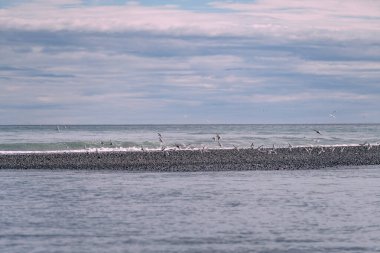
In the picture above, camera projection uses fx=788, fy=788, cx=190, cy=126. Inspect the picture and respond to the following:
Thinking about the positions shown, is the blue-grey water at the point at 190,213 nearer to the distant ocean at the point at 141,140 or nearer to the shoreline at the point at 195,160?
the shoreline at the point at 195,160

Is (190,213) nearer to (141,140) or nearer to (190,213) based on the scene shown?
(190,213)

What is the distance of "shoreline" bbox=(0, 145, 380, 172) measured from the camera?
4981 cm

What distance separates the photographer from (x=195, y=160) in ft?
179

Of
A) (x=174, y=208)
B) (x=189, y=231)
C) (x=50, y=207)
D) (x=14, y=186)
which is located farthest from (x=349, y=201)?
(x=14, y=186)

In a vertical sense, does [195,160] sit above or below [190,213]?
below

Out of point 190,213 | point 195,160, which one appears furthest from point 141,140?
point 190,213

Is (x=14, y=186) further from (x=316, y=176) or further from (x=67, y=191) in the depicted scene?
(x=316, y=176)

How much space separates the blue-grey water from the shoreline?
22.4ft

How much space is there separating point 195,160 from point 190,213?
2690 centimetres

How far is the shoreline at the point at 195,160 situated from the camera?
4981 cm

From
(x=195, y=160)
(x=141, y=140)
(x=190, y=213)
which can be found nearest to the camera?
(x=190, y=213)

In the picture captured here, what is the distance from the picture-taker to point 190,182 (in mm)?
39031

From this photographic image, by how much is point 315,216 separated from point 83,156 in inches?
1315

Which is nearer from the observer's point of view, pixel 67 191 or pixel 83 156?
pixel 67 191
